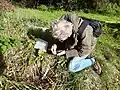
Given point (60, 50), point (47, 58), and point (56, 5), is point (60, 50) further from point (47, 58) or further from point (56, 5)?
point (56, 5)

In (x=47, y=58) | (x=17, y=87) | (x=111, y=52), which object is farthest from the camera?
(x=111, y=52)

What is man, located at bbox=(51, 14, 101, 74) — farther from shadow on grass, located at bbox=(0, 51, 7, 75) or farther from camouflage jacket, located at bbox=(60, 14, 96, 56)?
shadow on grass, located at bbox=(0, 51, 7, 75)

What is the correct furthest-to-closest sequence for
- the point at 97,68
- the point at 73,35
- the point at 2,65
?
the point at 97,68 → the point at 2,65 → the point at 73,35

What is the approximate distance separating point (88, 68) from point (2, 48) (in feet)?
4.84

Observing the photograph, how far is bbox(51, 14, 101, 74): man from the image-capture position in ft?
18.1

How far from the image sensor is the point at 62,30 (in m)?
5.46

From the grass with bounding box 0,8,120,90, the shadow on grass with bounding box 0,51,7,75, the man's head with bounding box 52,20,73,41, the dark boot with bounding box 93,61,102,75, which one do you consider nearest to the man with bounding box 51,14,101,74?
the man's head with bounding box 52,20,73,41

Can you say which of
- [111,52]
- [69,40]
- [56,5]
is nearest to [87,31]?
[69,40]

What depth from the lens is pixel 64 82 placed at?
5.95 meters

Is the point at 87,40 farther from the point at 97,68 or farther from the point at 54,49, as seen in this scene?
the point at 97,68

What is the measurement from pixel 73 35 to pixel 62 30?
28cm

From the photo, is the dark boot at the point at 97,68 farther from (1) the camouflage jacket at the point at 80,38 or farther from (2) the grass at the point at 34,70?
(1) the camouflage jacket at the point at 80,38

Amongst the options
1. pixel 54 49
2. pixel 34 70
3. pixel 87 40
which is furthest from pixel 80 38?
pixel 34 70

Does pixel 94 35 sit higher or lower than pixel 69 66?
higher
